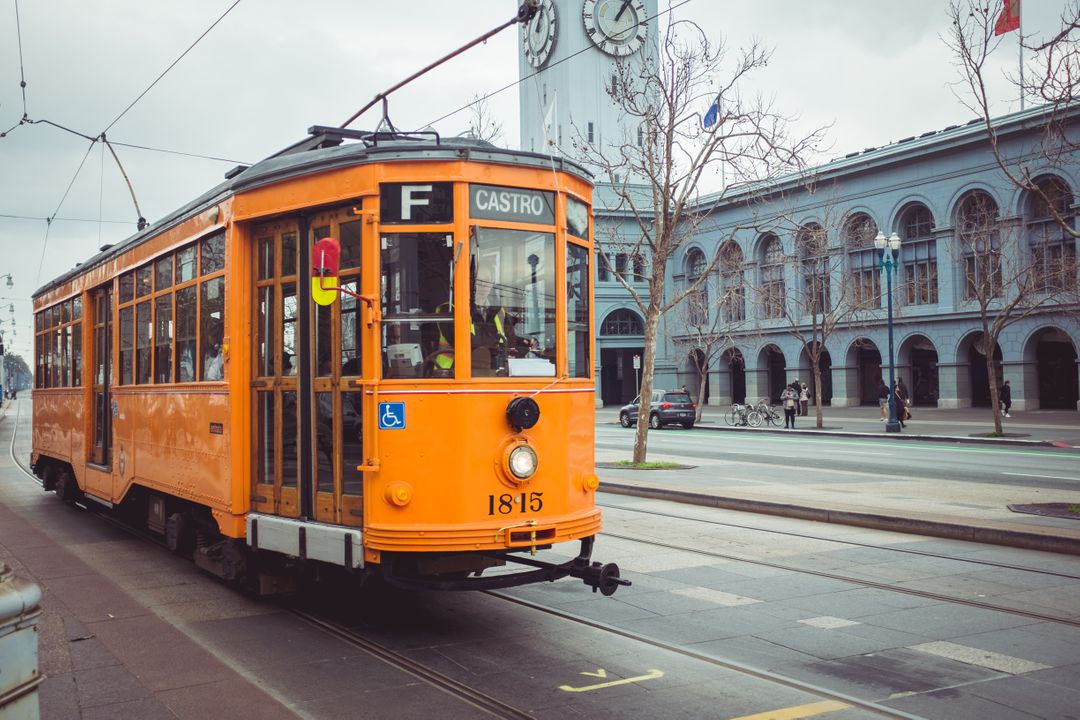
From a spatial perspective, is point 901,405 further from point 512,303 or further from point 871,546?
point 512,303

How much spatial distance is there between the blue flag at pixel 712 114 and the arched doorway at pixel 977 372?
1161 inches

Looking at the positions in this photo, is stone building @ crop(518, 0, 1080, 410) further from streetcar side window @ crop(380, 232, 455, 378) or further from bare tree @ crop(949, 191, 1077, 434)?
streetcar side window @ crop(380, 232, 455, 378)

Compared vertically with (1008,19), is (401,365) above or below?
below

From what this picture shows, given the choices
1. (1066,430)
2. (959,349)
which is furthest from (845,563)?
(959,349)

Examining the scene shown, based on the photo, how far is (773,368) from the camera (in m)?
57.8

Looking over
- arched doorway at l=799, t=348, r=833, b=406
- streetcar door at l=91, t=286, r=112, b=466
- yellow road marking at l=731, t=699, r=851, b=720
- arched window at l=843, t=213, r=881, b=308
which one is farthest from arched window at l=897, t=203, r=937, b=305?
yellow road marking at l=731, t=699, r=851, b=720

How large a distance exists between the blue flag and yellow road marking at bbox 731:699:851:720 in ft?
49.6

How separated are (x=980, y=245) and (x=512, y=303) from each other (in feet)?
96.7

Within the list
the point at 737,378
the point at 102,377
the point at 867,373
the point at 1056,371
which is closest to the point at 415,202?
the point at 102,377

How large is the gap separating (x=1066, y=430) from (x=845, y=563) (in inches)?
1004

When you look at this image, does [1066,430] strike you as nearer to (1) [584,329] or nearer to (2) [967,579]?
(2) [967,579]

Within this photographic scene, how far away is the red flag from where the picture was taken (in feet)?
47.3

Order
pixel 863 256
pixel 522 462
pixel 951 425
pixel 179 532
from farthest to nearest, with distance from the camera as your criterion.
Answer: pixel 863 256 → pixel 951 425 → pixel 179 532 → pixel 522 462

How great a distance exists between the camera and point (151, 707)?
5.49m
